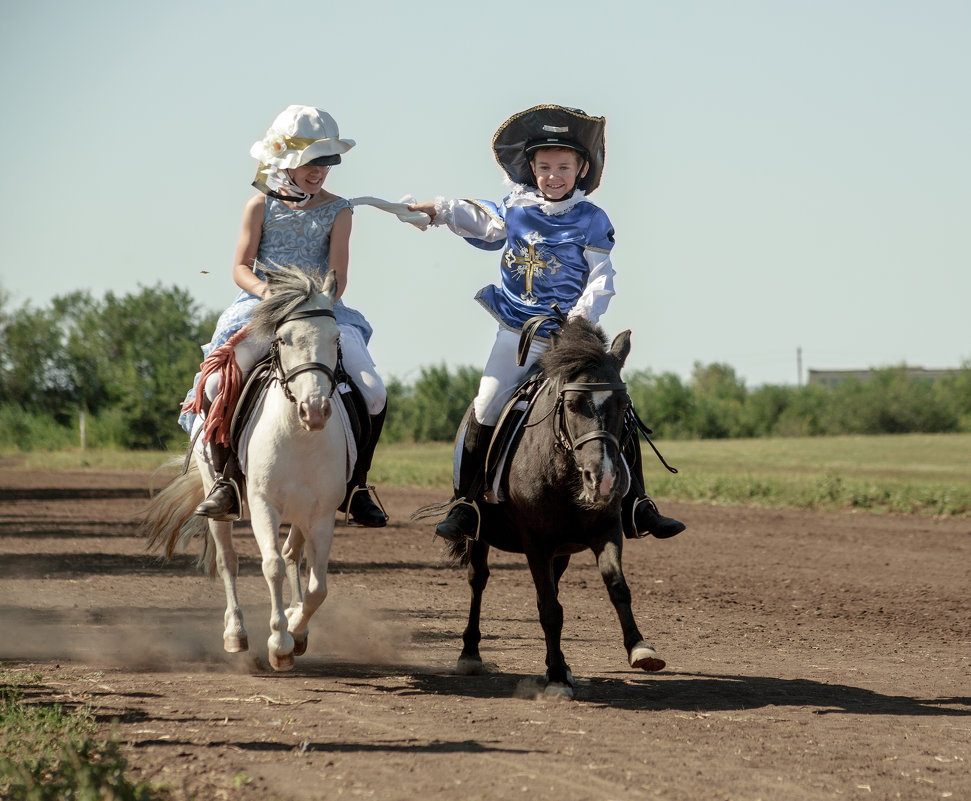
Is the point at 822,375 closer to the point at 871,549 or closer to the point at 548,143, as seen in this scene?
the point at 871,549

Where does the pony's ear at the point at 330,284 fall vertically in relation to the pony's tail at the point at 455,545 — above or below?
above

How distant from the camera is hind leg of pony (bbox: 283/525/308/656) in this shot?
7.61m

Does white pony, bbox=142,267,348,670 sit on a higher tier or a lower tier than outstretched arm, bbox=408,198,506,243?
lower

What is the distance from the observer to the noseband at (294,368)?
6945 mm

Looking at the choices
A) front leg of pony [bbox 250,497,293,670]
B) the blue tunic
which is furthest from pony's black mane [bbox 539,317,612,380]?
front leg of pony [bbox 250,497,293,670]

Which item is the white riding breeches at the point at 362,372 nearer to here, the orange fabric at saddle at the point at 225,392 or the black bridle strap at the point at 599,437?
the orange fabric at saddle at the point at 225,392

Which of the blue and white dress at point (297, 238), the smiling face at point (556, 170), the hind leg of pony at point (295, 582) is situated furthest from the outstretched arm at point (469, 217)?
the hind leg of pony at point (295, 582)

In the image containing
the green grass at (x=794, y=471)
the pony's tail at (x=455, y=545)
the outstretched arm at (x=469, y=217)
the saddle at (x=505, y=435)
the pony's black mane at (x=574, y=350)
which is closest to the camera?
the pony's black mane at (x=574, y=350)

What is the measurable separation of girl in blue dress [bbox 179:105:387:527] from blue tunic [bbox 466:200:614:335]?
3.46 ft

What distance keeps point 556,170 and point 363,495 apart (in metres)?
2.50

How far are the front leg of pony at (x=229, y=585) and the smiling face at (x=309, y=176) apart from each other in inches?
97.7

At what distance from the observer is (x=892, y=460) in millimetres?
43594

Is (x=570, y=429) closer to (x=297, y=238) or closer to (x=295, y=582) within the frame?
(x=295, y=582)

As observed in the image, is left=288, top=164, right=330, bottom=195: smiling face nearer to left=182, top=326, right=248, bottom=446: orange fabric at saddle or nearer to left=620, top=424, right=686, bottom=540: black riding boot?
left=182, top=326, right=248, bottom=446: orange fabric at saddle
